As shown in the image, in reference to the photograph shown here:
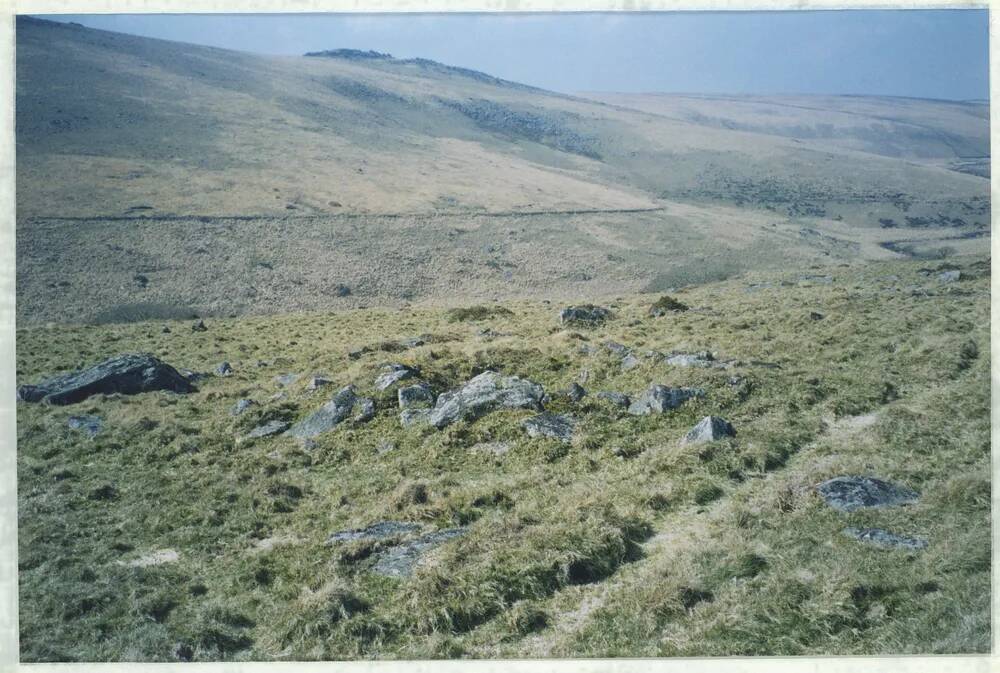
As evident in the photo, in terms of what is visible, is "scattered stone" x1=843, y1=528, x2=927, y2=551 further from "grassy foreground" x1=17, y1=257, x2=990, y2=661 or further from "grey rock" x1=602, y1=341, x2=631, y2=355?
"grey rock" x1=602, y1=341, x2=631, y2=355

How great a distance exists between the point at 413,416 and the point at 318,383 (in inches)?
217

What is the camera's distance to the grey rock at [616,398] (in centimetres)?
1715

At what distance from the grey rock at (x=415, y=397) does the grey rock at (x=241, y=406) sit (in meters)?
5.37

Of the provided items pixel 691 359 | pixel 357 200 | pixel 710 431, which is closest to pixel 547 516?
pixel 710 431

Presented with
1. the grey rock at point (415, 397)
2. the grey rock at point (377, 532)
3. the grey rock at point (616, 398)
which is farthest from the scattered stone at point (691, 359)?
the grey rock at point (377, 532)

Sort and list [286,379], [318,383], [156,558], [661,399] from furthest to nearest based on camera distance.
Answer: [286,379] < [318,383] < [661,399] < [156,558]

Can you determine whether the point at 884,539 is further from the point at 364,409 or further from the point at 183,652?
the point at 364,409

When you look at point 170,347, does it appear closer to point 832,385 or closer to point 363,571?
point 363,571

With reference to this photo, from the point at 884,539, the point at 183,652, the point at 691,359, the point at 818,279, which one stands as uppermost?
the point at 818,279

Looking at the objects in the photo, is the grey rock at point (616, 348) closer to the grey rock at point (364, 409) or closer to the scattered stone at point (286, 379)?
the grey rock at point (364, 409)

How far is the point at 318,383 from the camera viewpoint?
70.2 ft

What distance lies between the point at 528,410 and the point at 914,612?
1015 cm

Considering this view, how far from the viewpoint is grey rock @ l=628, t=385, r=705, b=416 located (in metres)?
16.4

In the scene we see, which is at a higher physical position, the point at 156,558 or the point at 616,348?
the point at 616,348
